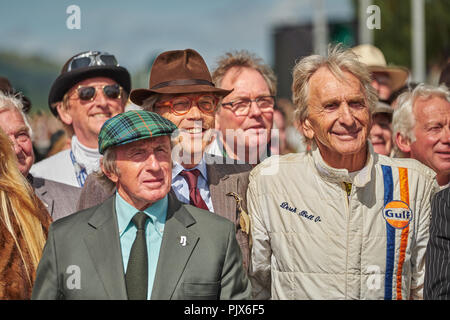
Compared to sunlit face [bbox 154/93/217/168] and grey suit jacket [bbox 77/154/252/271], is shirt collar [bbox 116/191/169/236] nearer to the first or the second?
grey suit jacket [bbox 77/154/252/271]

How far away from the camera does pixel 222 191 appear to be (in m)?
3.99

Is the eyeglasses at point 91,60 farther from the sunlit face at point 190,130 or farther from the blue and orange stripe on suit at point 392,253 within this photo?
the blue and orange stripe on suit at point 392,253

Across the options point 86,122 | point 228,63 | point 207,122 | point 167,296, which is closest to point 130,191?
point 167,296

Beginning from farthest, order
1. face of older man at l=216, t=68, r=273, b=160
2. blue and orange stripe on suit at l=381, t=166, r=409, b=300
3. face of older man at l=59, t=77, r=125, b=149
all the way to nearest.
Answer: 1. face of older man at l=216, t=68, r=273, b=160
2. face of older man at l=59, t=77, r=125, b=149
3. blue and orange stripe on suit at l=381, t=166, r=409, b=300

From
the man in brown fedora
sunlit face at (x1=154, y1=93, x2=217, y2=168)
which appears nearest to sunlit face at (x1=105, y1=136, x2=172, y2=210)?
the man in brown fedora

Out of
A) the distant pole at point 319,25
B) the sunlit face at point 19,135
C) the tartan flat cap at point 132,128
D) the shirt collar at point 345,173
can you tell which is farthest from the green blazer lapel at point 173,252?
the distant pole at point 319,25

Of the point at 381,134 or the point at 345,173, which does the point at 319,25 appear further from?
the point at 345,173

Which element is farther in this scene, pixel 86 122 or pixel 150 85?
pixel 86 122

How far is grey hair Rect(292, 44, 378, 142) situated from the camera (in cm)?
391

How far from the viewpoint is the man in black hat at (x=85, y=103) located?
4910 millimetres

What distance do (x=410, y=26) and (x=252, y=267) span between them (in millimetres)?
31527

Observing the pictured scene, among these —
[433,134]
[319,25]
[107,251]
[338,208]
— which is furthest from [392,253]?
[319,25]

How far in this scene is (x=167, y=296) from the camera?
9.98 ft
